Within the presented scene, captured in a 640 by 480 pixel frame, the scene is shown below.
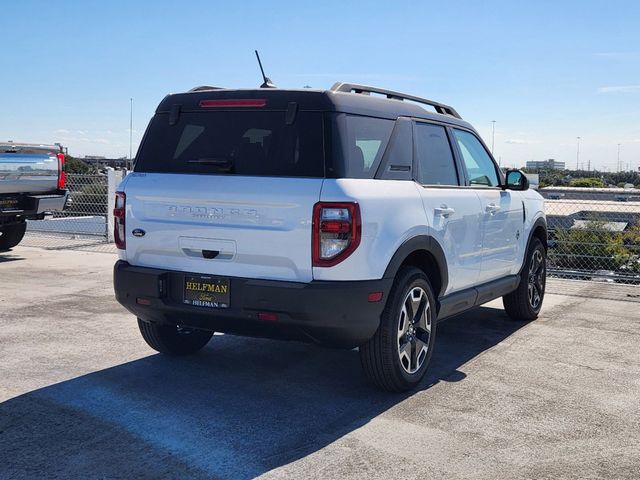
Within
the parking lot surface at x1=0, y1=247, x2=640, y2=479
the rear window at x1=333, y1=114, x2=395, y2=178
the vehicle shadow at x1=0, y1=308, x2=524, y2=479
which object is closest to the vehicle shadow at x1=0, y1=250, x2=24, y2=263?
the parking lot surface at x1=0, y1=247, x2=640, y2=479

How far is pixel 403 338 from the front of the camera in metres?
5.11

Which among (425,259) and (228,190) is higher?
(228,190)

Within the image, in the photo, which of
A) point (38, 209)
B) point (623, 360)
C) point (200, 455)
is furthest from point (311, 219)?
point (38, 209)

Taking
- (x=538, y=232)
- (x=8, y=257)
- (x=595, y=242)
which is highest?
(x=538, y=232)

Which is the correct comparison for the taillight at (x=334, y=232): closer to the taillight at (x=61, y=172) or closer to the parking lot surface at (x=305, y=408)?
the parking lot surface at (x=305, y=408)

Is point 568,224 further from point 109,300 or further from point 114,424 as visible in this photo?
point 114,424

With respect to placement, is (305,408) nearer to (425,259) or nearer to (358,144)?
(425,259)

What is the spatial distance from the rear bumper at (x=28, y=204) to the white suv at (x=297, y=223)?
23.8 feet

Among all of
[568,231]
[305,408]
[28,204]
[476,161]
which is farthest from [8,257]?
[568,231]

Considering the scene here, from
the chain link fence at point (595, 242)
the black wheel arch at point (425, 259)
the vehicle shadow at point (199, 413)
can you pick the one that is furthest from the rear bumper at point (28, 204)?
the black wheel arch at point (425, 259)

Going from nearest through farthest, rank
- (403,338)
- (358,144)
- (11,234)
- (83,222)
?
(358,144)
(403,338)
(11,234)
(83,222)

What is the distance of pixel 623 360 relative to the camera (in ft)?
20.9

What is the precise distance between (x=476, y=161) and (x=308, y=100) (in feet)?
7.78

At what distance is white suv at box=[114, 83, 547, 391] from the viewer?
14.8 ft
